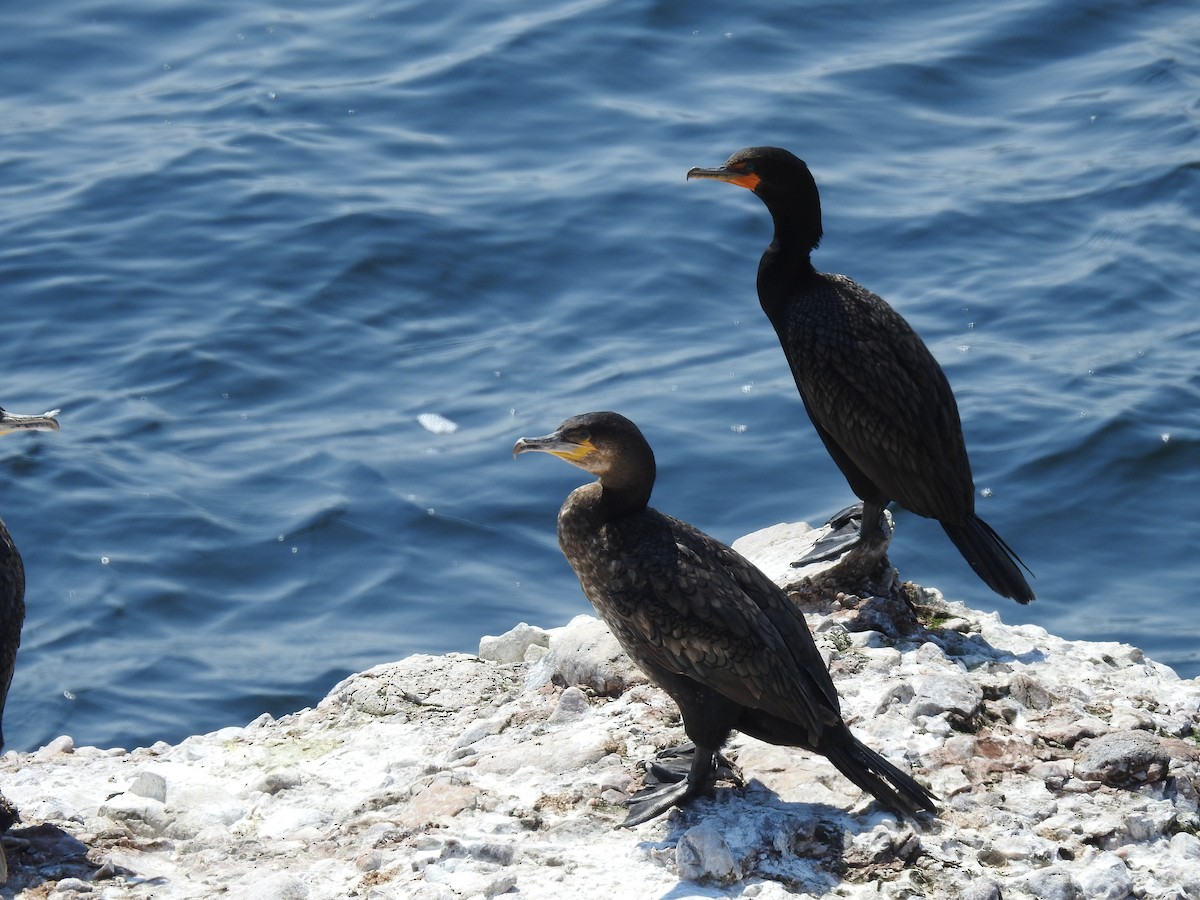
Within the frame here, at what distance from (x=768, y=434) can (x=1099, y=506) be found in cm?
200

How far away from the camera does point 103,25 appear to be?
15.8 meters

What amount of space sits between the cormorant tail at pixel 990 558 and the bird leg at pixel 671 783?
1762 millimetres

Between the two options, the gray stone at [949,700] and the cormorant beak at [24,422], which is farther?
the cormorant beak at [24,422]

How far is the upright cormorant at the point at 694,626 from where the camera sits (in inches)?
192

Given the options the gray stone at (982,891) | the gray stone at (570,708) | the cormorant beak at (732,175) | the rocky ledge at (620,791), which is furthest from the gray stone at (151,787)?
the cormorant beak at (732,175)

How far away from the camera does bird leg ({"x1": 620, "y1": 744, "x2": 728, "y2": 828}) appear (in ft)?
16.0

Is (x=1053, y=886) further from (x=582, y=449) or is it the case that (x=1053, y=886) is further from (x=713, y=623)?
(x=582, y=449)

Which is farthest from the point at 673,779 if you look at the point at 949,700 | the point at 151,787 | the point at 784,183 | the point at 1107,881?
the point at 784,183

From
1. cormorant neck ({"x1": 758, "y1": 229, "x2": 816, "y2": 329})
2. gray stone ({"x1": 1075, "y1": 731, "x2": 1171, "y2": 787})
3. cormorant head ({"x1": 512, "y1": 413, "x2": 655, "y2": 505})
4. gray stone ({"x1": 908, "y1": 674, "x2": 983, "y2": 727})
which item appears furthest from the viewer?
cormorant neck ({"x1": 758, "y1": 229, "x2": 816, "y2": 329})

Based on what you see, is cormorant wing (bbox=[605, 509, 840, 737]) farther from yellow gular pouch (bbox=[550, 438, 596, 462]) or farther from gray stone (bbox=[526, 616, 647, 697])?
gray stone (bbox=[526, 616, 647, 697])

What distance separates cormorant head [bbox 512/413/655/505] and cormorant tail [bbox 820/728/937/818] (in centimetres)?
98

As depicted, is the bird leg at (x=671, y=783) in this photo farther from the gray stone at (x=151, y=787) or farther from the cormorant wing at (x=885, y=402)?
the cormorant wing at (x=885, y=402)

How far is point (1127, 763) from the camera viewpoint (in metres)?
5.01

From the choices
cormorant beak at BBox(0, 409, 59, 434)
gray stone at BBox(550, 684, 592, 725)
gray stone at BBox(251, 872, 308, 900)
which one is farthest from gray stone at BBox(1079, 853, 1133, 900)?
cormorant beak at BBox(0, 409, 59, 434)
